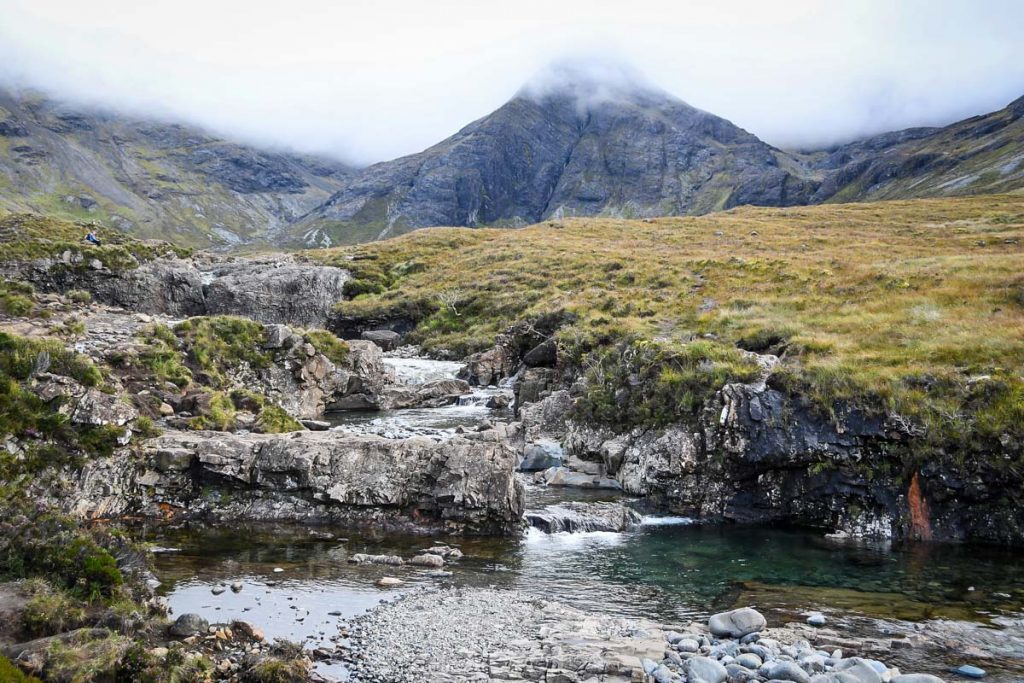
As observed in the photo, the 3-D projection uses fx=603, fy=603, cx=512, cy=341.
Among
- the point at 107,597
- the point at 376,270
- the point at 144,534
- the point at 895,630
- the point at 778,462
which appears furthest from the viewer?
the point at 376,270

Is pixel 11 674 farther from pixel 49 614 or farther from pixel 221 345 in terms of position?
pixel 221 345

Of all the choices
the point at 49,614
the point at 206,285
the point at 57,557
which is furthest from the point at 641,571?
the point at 206,285

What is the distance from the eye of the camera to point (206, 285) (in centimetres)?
6488

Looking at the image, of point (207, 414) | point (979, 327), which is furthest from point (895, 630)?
point (207, 414)

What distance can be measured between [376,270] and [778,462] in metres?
67.9

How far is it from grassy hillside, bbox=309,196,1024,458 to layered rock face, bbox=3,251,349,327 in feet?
17.3

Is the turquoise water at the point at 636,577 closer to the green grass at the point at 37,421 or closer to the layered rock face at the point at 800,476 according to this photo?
→ the layered rock face at the point at 800,476

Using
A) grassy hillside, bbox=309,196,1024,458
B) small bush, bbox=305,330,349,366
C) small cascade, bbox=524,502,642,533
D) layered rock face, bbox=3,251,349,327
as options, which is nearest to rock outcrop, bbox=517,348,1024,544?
grassy hillside, bbox=309,196,1024,458

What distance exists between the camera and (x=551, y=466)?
25.8 metres

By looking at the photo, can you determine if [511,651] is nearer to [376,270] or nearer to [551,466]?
[551,466]

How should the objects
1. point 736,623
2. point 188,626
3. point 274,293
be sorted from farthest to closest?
point 274,293 < point 736,623 < point 188,626

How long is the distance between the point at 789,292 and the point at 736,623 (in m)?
34.4

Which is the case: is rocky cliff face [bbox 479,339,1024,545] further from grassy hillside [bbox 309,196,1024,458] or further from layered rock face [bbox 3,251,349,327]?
layered rock face [bbox 3,251,349,327]

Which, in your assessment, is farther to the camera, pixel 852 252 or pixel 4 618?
pixel 852 252
